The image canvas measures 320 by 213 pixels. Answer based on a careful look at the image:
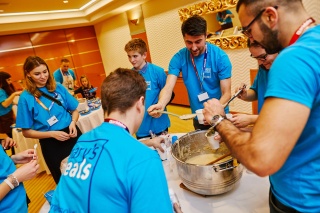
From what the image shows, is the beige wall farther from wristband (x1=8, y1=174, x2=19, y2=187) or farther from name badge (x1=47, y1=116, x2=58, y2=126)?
wristband (x1=8, y1=174, x2=19, y2=187)

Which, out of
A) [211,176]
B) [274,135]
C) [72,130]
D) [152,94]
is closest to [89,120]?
[72,130]

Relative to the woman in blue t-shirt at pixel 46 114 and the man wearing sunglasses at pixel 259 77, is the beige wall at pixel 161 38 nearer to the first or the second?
the man wearing sunglasses at pixel 259 77

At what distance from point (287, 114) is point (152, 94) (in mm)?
1716

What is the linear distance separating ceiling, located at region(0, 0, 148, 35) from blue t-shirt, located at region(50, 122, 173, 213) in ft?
19.0

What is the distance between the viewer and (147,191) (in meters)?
0.73

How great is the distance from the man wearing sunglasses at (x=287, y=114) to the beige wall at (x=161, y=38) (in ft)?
10.4

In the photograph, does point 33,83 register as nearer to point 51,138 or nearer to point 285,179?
point 51,138

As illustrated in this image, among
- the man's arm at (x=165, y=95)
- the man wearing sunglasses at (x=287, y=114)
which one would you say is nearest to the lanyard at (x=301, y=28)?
the man wearing sunglasses at (x=287, y=114)

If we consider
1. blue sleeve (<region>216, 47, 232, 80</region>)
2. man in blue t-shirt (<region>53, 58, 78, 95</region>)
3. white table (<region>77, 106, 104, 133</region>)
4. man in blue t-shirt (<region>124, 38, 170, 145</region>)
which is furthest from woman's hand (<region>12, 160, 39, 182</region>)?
man in blue t-shirt (<region>53, 58, 78, 95</region>)

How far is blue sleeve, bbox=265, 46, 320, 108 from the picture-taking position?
59 cm

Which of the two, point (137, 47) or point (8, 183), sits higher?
point (137, 47)

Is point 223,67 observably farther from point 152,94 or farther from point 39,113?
point 39,113

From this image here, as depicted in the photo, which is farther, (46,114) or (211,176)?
(46,114)

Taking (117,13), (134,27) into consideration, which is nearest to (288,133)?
(134,27)
